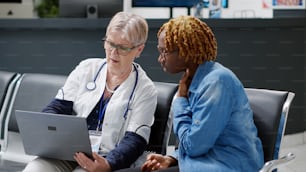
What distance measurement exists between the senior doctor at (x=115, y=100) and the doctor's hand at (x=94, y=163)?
0.14 feet

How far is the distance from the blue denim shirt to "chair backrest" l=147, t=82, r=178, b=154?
0.84 ft

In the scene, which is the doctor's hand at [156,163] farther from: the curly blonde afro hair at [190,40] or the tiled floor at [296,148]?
the tiled floor at [296,148]

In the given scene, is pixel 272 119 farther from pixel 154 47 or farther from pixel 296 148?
pixel 296 148

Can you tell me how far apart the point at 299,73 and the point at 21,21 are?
1760 millimetres

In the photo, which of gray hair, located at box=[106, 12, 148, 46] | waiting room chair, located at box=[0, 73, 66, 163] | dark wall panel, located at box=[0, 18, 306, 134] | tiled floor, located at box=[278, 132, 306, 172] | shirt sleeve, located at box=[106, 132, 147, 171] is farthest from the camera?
dark wall panel, located at box=[0, 18, 306, 134]

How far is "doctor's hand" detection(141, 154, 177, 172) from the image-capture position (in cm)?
139

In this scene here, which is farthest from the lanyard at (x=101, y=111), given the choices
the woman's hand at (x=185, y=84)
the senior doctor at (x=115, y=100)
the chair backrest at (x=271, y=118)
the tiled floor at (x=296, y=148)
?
the tiled floor at (x=296, y=148)

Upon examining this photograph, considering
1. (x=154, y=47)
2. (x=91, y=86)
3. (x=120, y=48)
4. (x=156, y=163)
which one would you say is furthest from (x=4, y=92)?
(x=154, y=47)

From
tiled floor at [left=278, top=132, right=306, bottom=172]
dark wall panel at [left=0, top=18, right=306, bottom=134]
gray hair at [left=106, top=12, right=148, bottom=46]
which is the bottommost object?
Result: tiled floor at [left=278, top=132, right=306, bottom=172]

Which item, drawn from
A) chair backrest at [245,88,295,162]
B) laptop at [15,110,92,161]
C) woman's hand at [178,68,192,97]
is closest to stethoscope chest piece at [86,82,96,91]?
laptop at [15,110,92,161]

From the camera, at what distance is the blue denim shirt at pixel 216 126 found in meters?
1.23

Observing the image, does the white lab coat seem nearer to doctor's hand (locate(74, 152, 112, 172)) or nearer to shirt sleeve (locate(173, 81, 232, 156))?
doctor's hand (locate(74, 152, 112, 172))

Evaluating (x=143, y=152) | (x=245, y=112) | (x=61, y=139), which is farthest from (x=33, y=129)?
(x=245, y=112)

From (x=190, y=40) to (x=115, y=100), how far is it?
37 cm
